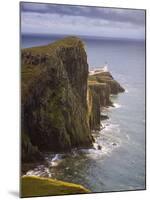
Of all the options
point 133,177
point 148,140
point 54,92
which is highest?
point 54,92

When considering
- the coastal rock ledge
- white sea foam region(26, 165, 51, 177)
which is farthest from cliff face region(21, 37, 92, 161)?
white sea foam region(26, 165, 51, 177)

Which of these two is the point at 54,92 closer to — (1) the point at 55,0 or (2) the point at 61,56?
(2) the point at 61,56

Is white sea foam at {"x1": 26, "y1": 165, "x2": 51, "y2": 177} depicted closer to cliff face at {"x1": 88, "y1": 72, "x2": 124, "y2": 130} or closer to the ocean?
the ocean

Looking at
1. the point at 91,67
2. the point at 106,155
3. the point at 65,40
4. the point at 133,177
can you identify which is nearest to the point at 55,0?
the point at 65,40

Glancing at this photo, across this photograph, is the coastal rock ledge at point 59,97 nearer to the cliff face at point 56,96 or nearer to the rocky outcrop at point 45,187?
the cliff face at point 56,96

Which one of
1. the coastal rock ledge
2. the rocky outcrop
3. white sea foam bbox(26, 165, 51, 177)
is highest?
the coastal rock ledge

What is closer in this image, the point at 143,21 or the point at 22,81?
the point at 22,81
